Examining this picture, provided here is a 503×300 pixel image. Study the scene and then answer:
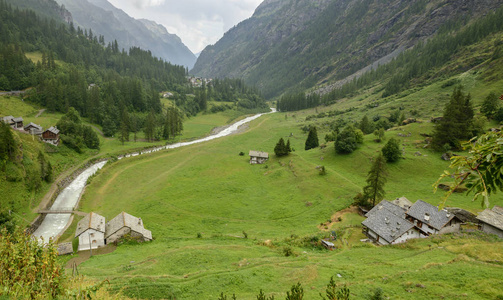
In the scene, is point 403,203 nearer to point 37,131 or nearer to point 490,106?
point 490,106

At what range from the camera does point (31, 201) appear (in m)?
59.8

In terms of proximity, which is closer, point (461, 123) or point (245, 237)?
point (245, 237)

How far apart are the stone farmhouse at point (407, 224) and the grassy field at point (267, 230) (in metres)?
3.22

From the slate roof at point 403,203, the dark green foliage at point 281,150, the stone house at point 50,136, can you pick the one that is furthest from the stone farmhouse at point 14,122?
the slate roof at point 403,203

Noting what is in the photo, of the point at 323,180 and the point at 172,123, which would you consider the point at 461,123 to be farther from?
the point at 172,123

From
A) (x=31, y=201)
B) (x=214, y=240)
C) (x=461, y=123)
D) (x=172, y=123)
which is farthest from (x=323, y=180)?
(x=172, y=123)

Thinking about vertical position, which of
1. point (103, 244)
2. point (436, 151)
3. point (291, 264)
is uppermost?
point (436, 151)

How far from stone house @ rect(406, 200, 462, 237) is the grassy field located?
14.0 feet

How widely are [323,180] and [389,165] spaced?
66.7ft

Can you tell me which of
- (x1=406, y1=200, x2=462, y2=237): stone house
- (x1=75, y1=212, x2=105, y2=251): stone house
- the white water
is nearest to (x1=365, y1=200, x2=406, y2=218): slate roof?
(x1=406, y1=200, x2=462, y2=237): stone house

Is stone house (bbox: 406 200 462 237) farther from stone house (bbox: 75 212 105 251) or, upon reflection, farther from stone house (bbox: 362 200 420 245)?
stone house (bbox: 75 212 105 251)

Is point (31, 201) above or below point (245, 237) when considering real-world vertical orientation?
above

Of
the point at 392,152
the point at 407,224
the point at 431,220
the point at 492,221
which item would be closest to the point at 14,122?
the point at 407,224

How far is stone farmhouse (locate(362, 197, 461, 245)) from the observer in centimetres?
4269
